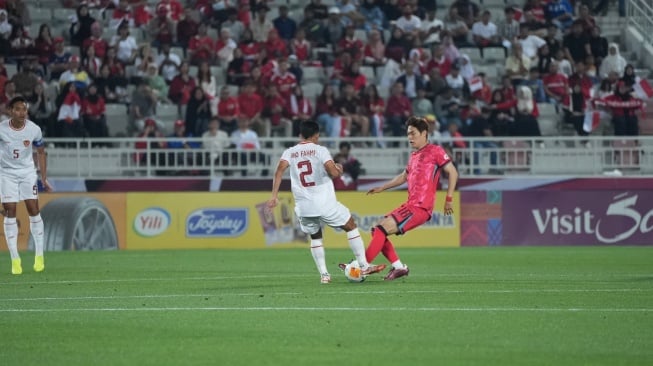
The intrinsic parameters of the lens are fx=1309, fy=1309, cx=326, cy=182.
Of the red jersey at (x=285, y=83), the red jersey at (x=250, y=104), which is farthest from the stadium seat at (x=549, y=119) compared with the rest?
the red jersey at (x=250, y=104)

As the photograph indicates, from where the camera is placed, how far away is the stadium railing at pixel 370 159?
28859 mm

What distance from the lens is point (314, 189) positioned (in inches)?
628

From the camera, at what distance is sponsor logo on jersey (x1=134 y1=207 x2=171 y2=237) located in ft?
91.0

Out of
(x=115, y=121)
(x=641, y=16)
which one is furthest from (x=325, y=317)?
(x=641, y=16)

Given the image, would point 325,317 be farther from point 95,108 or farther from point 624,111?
point 624,111

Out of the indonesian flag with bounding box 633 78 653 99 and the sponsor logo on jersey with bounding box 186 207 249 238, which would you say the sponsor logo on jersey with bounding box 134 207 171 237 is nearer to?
the sponsor logo on jersey with bounding box 186 207 249 238

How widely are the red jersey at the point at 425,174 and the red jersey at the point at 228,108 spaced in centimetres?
1388

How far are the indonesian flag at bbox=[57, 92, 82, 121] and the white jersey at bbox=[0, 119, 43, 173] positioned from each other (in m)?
10.9

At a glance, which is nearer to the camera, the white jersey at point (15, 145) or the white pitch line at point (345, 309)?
the white pitch line at point (345, 309)

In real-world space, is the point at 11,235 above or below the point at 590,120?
below

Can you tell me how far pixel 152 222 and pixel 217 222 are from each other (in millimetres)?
1377

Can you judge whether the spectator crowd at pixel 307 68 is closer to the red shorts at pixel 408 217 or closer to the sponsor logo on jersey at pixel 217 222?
the sponsor logo on jersey at pixel 217 222

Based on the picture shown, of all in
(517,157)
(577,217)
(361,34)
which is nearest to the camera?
(577,217)

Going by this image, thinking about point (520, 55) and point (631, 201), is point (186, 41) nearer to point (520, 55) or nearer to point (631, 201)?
point (520, 55)
